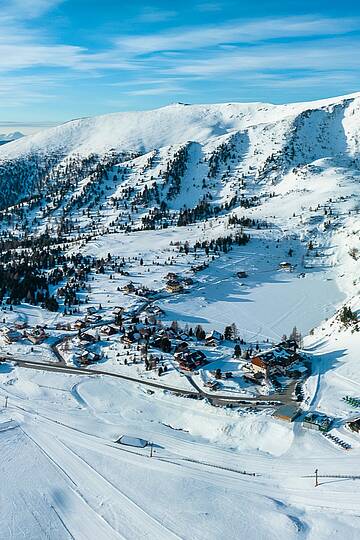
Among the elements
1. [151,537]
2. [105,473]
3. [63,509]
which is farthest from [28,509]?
[151,537]

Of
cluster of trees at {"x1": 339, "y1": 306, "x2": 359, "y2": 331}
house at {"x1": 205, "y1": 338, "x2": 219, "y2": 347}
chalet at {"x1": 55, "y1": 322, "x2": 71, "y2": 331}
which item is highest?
cluster of trees at {"x1": 339, "y1": 306, "x2": 359, "y2": 331}

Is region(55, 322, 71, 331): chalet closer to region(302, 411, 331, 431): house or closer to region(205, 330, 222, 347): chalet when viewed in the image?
region(205, 330, 222, 347): chalet

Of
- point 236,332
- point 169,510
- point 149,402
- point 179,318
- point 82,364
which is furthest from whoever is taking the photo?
point 179,318

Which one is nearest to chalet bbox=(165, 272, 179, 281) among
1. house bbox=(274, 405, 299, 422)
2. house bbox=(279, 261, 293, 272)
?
house bbox=(279, 261, 293, 272)

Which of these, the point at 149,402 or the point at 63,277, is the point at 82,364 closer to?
the point at 149,402

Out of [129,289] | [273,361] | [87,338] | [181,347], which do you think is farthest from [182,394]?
[129,289]

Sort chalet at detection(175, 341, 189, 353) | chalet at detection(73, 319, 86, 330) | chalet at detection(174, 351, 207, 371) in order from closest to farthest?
chalet at detection(174, 351, 207, 371)
chalet at detection(175, 341, 189, 353)
chalet at detection(73, 319, 86, 330)

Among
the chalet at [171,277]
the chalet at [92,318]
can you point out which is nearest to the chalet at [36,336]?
the chalet at [92,318]

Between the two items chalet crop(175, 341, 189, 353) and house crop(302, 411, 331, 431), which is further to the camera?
chalet crop(175, 341, 189, 353)

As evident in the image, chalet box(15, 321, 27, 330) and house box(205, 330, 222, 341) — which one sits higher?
house box(205, 330, 222, 341)

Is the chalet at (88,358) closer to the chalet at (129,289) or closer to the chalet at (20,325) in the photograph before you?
the chalet at (20,325)
